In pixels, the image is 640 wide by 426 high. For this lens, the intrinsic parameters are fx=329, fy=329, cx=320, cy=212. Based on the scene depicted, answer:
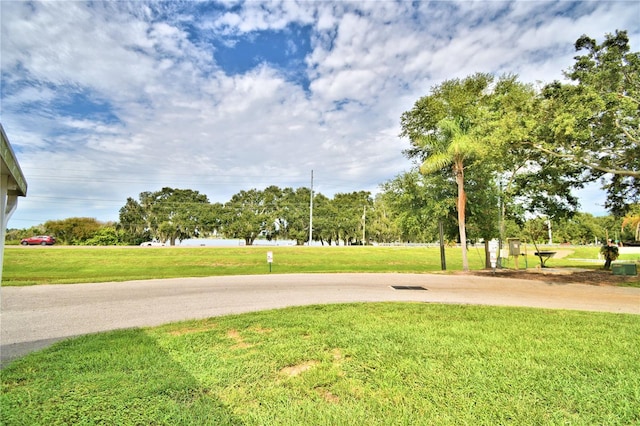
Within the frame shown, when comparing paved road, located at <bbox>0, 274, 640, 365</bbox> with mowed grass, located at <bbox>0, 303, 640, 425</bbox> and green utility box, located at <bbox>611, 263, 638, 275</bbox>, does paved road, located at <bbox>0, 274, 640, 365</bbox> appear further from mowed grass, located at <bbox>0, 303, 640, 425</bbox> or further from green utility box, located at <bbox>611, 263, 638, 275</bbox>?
green utility box, located at <bbox>611, 263, 638, 275</bbox>

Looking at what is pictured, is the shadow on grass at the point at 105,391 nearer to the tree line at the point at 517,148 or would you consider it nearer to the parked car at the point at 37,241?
the tree line at the point at 517,148

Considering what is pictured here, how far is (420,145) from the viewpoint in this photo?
61.2 ft

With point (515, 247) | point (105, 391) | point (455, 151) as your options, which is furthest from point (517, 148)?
point (105, 391)

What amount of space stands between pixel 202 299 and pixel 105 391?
5.78 metres

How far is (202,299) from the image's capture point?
8.79 meters

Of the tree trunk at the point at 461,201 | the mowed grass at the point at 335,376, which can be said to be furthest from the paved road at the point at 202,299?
the tree trunk at the point at 461,201

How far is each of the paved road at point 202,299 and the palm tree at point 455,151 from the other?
4661 millimetres

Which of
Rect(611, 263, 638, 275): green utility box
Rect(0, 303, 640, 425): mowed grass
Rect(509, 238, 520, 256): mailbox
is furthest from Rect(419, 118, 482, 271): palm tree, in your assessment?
Rect(0, 303, 640, 425): mowed grass

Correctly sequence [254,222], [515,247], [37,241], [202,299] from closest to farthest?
1. [202,299]
2. [515,247]
3. [37,241]
4. [254,222]

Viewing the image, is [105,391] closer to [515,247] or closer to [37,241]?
[515,247]

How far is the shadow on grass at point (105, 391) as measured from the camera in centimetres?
274

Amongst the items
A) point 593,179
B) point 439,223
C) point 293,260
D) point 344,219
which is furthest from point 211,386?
point 344,219

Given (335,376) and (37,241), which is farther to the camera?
(37,241)

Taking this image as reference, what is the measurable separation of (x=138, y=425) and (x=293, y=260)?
83.7 ft
